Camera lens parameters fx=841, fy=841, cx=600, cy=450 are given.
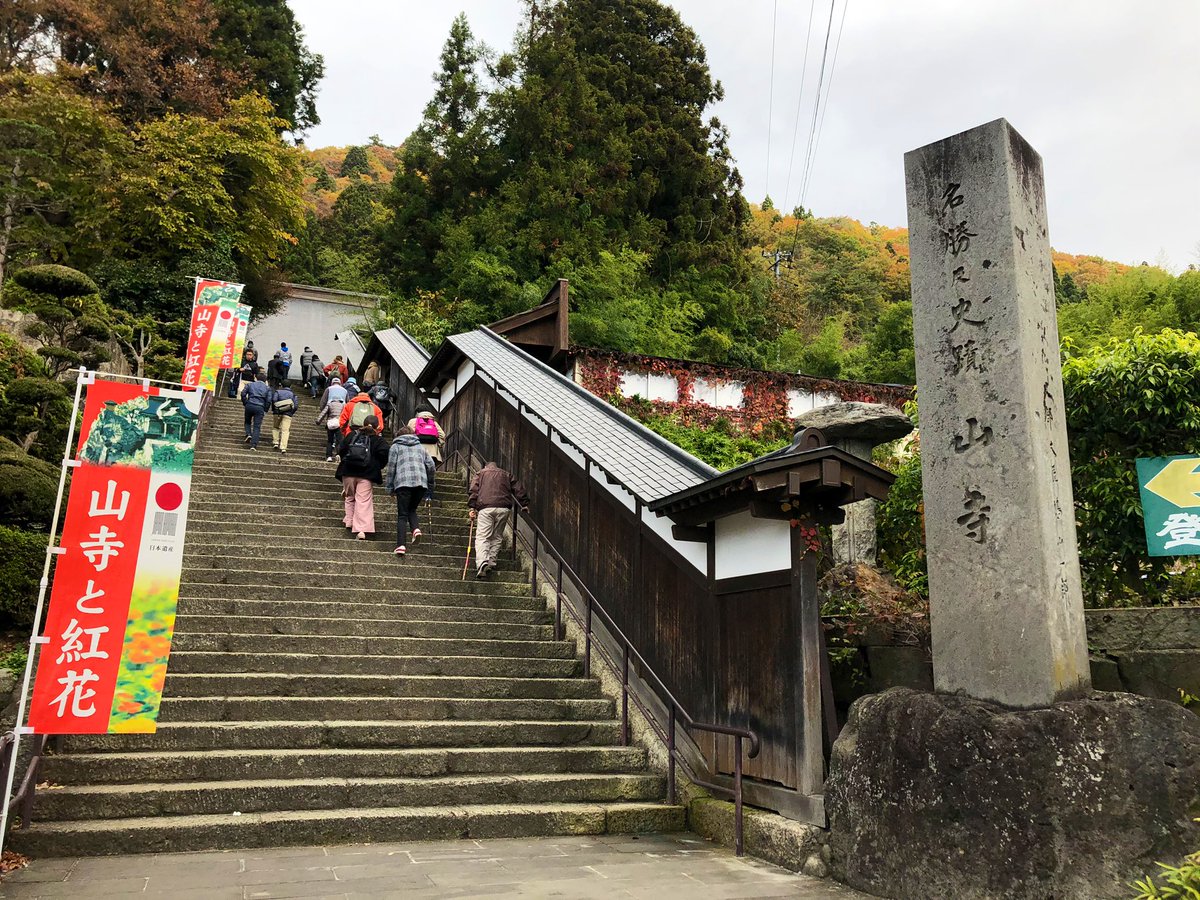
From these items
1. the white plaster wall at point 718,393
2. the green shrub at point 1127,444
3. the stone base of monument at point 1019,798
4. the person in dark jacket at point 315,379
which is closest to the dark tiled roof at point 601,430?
the stone base of monument at point 1019,798

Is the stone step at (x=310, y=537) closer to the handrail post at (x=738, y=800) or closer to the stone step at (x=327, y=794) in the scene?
the stone step at (x=327, y=794)

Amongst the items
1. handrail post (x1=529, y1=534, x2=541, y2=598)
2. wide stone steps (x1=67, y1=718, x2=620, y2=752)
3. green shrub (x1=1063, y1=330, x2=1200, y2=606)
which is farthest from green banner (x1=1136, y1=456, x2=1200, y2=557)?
handrail post (x1=529, y1=534, x2=541, y2=598)

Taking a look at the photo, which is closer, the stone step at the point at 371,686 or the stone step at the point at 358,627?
the stone step at the point at 371,686

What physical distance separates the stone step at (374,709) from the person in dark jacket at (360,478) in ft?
12.4

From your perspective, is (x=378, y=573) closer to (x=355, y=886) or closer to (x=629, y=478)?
(x=629, y=478)

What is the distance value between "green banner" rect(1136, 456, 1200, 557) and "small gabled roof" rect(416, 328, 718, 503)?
9.92ft

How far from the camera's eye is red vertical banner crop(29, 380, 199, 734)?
15.1ft

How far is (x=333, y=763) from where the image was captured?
19.5ft

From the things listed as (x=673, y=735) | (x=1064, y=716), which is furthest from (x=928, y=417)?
(x=673, y=735)

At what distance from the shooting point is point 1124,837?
3.75m

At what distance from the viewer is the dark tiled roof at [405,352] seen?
17203mm

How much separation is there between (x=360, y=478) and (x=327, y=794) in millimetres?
5294

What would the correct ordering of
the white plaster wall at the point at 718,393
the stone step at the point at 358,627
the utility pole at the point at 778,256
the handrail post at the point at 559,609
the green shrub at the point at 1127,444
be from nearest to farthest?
the green shrub at the point at 1127,444
the stone step at the point at 358,627
the handrail post at the point at 559,609
the white plaster wall at the point at 718,393
the utility pole at the point at 778,256

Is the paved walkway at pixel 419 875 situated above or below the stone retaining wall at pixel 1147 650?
below
